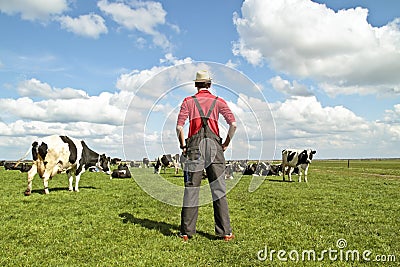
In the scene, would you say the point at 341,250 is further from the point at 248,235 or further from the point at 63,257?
the point at 63,257

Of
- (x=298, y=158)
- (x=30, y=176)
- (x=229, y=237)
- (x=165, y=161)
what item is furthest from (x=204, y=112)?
(x=165, y=161)

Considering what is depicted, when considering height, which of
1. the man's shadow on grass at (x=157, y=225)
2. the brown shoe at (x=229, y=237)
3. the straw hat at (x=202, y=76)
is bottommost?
the man's shadow on grass at (x=157, y=225)

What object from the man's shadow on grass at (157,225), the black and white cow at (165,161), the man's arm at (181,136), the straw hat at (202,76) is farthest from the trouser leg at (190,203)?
the black and white cow at (165,161)

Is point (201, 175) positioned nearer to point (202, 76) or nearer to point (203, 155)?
point (203, 155)

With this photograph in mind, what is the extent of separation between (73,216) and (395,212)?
370 inches

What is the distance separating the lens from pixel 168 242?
22.1 feet

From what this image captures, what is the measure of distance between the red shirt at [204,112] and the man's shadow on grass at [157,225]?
2187 mm

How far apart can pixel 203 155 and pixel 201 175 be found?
41 centimetres

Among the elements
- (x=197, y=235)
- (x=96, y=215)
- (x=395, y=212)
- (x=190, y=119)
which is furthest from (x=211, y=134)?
(x=395, y=212)

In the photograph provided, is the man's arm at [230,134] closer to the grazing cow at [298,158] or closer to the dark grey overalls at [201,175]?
the dark grey overalls at [201,175]

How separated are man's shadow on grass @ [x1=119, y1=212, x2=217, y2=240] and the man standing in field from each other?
468 mm

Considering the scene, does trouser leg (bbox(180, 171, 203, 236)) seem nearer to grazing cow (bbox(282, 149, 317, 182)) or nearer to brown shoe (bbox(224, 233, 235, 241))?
brown shoe (bbox(224, 233, 235, 241))

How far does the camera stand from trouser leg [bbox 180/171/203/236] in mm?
6922

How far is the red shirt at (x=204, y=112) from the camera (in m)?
7.06
